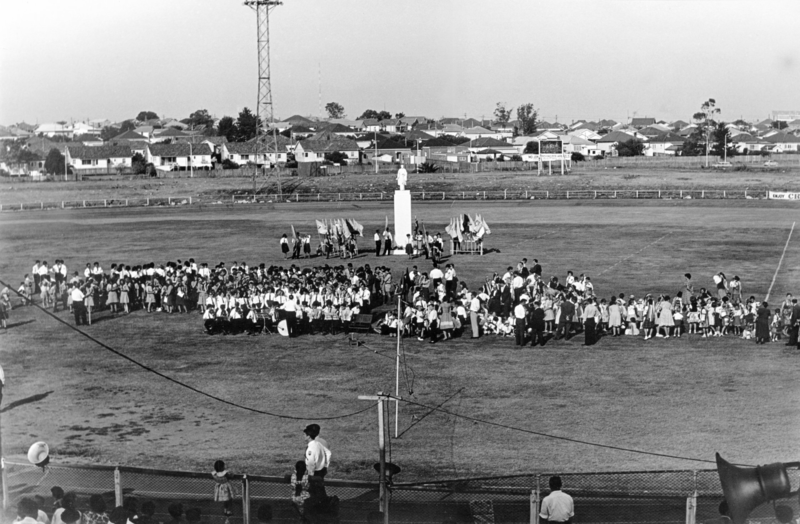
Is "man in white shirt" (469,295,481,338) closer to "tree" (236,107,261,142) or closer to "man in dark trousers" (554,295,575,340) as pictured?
"man in dark trousers" (554,295,575,340)

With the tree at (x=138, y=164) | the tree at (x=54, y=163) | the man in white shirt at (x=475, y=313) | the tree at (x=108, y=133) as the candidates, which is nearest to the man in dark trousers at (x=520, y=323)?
the man in white shirt at (x=475, y=313)

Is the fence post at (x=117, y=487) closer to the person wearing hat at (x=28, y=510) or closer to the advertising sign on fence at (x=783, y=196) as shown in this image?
the person wearing hat at (x=28, y=510)

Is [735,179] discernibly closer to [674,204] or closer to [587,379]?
[674,204]

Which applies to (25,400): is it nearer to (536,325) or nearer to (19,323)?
(19,323)

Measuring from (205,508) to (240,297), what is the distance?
1351 centimetres

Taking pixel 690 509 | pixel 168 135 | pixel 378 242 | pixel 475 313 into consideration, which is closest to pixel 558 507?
pixel 690 509

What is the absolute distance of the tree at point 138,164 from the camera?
95.4 m

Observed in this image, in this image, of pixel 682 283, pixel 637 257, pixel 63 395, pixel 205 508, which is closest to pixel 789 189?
pixel 637 257

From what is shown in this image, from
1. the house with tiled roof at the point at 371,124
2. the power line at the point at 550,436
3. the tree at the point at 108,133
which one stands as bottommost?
the power line at the point at 550,436

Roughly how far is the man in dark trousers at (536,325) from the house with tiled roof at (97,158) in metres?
89.9

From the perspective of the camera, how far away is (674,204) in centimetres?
5928

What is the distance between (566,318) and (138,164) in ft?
273

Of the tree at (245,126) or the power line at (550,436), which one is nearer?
the power line at (550,436)

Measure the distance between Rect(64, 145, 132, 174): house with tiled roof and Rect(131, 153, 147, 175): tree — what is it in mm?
1608
